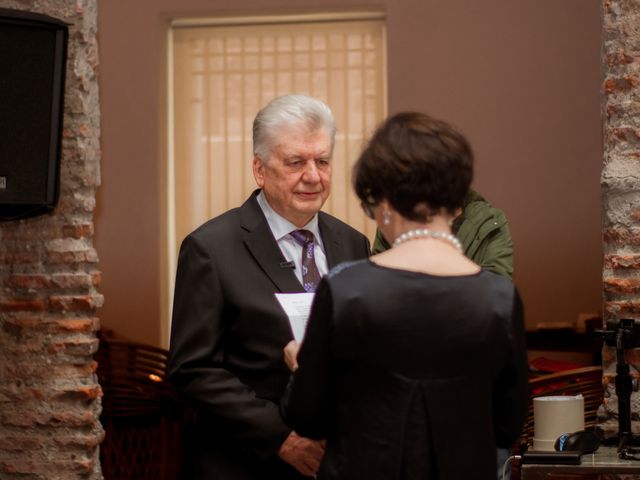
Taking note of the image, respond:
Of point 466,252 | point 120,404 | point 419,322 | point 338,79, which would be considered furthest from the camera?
point 338,79

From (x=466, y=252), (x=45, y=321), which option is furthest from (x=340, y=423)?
(x=45, y=321)

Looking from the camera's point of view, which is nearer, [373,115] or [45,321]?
[45,321]

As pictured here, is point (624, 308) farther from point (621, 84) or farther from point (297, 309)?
point (297, 309)

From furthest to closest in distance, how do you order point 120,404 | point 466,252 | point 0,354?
1. point 120,404
2. point 0,354
3. point 466,252

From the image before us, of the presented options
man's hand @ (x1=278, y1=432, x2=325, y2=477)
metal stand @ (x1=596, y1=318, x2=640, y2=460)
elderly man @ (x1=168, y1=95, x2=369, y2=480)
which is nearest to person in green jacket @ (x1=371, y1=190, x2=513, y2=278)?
metal stand @ (x1=596, y1=318, x2=640, y2=460)

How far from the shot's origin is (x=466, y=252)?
124 inches

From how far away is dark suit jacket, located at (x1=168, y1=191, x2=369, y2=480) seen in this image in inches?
92.3

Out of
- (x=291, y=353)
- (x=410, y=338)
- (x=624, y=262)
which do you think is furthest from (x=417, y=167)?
(x=624, y=262)

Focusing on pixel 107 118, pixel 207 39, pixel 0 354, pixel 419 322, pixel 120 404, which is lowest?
pixel 120 404

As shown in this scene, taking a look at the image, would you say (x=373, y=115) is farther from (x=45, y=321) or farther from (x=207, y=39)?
(x=45, y=321)

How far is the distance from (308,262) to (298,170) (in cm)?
22

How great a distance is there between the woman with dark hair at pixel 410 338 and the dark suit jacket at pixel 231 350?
16.6 inches

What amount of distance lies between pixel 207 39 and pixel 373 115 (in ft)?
3.91

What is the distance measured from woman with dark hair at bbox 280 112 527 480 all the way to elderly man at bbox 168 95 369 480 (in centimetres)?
42
